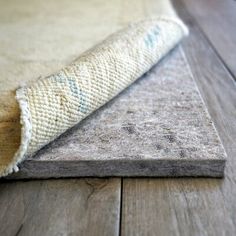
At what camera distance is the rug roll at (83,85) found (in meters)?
0.53

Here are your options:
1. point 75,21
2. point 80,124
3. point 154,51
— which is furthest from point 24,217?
point 75,21

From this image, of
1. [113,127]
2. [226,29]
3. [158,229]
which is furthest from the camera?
[226,29]

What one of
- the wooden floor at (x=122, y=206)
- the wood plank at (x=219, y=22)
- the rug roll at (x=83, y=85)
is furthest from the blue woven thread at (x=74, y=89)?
the wood plank at (x=219, y=22)

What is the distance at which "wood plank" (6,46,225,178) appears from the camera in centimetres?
53

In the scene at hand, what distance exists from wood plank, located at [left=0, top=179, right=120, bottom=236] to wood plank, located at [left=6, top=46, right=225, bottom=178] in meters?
0.02

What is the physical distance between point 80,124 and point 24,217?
0.20m

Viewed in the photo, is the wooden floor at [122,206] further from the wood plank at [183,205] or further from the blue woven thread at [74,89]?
the blue woven thread at [74,89]

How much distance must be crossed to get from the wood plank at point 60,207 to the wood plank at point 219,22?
506 millimetres

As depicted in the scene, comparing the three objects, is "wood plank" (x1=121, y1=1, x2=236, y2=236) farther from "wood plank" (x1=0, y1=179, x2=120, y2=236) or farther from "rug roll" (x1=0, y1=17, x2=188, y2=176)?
"rug roll" (x1=0, y1=17, x2=188, y2=176)

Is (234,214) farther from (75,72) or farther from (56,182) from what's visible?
(75,72)

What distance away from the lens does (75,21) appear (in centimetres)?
124

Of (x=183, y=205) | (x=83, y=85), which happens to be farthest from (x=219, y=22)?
(x=183, y=205)

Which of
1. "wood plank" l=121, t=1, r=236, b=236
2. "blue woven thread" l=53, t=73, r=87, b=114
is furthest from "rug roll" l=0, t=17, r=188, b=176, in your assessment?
"wood plank" l=121, t=1, r=236, b=236

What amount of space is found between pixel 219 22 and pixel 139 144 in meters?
0.86
